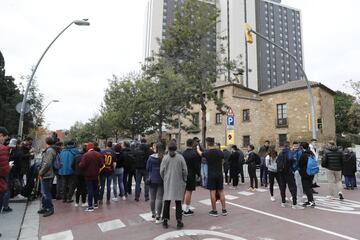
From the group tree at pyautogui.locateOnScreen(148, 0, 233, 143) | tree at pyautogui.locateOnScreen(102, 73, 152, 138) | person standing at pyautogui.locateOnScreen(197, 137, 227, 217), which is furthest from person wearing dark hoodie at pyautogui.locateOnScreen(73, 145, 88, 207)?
tree at pyautogui.locateOnScreen(102, 73, 152, 138)

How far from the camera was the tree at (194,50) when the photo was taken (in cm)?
2239

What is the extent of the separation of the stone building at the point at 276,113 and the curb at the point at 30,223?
1127 inches

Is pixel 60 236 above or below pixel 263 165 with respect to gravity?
below

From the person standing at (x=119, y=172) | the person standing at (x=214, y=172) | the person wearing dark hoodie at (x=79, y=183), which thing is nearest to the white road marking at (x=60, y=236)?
the person wearing dark hoodie at (x=79, y=183)

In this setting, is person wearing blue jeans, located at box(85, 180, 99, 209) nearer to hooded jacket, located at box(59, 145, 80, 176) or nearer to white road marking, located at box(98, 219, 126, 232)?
hooded jacket, located at box(59, 145, 80, 176)

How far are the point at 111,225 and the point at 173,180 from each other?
1.75 m

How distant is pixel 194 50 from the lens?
75.3 ft

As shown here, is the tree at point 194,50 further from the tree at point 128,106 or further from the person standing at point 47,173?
the person standing at point 47,173

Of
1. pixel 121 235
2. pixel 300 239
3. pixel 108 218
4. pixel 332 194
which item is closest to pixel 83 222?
pixel 108 218

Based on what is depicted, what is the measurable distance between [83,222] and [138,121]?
27.6 meters

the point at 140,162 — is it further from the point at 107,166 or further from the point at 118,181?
the point at 118,181

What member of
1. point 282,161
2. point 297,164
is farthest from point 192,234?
point 297,164

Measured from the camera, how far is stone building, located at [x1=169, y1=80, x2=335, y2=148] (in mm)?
38594

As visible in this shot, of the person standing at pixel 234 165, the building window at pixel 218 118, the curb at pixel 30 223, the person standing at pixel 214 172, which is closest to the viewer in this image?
the curb at pixel 30 223
